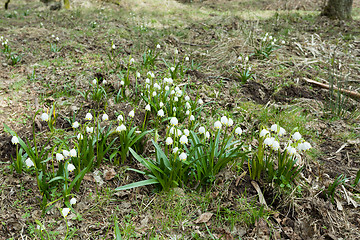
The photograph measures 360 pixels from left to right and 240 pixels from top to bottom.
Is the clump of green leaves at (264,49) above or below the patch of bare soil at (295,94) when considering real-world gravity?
above

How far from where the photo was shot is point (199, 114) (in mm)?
3557

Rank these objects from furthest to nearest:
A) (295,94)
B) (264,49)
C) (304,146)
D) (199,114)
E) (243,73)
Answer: (264,49) → (243,73) → (295,94) → (199,114) → (304,146)

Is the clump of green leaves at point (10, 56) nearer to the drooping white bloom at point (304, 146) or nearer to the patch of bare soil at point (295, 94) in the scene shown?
the patch of bare soil at point (295, 94)

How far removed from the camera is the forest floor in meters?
2.29

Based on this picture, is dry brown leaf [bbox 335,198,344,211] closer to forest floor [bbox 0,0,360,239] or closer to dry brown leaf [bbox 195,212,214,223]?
forest floor [bbox 0,0,360,239]

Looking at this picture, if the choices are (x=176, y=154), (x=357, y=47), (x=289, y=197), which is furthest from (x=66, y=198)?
(x=357, y=47)

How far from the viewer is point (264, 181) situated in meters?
2.66

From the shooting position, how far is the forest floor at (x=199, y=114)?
2.29 metres

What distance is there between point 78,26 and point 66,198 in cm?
601

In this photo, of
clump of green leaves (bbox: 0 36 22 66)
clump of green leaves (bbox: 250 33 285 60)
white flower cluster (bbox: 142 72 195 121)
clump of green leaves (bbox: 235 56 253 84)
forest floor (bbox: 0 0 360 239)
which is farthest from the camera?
clump of green leaves (bbox: 250 33 285 60)

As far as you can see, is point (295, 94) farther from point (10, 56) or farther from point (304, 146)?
point (10, 56)

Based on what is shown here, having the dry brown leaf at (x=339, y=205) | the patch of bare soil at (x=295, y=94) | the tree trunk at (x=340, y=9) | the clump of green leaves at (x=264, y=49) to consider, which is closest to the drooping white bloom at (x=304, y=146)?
the dry brown leaf at (x=339, y=205)

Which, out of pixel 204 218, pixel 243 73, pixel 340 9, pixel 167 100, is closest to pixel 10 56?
pixel 167 100

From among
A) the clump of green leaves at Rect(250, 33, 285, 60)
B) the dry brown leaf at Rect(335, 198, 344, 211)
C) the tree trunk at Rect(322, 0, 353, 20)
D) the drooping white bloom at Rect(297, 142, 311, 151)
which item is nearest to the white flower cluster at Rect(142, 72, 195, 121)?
the drooping white bloom at Rect(297, 142, 311, 151)
